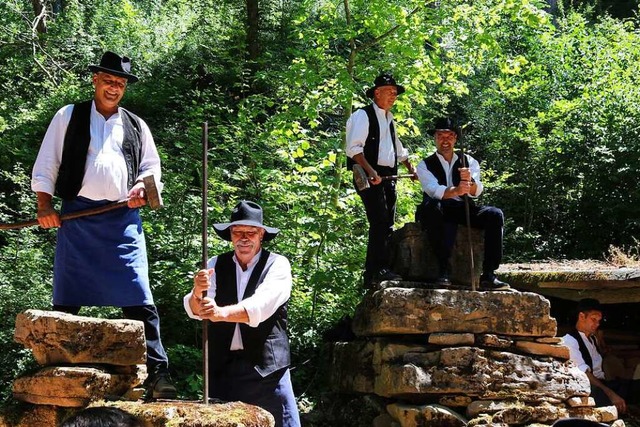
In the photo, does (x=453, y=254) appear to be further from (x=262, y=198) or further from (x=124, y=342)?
(x=124, y=342)

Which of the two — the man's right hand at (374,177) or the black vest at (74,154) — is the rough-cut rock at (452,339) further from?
the black vest at (74,154)

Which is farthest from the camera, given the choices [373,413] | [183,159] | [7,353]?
[183,159]

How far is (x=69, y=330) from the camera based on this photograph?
4254 mm

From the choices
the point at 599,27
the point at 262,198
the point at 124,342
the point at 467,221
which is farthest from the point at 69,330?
the point at 599,27

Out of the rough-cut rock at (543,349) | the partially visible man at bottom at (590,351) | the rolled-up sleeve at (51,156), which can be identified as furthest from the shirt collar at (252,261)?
the partially visible man at bottom at (590,351)

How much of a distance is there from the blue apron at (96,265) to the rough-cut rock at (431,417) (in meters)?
2.54

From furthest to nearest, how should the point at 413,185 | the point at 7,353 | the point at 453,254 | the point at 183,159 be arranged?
the point at 183,159 < the point at 413,185 < the point at 7,353 < the point at 453,254

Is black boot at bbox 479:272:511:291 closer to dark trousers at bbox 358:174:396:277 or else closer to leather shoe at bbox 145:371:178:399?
dark trousers at bbox 358:174:396:277

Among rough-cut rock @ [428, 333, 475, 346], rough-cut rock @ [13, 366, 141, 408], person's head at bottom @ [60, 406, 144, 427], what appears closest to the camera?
person's head at bottom @ [60, 406, 144, 427]

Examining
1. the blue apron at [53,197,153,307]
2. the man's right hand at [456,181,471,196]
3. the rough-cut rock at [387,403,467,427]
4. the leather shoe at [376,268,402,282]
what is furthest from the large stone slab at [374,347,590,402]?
the blue apron at [53,197,153,307]

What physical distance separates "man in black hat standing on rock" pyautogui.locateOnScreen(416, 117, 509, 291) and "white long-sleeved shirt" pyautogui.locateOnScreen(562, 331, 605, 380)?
1.48 metres

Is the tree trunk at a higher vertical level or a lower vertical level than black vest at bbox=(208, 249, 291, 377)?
higher

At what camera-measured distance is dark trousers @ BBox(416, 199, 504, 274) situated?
6.85 m

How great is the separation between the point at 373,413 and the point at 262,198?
340 centimetres
